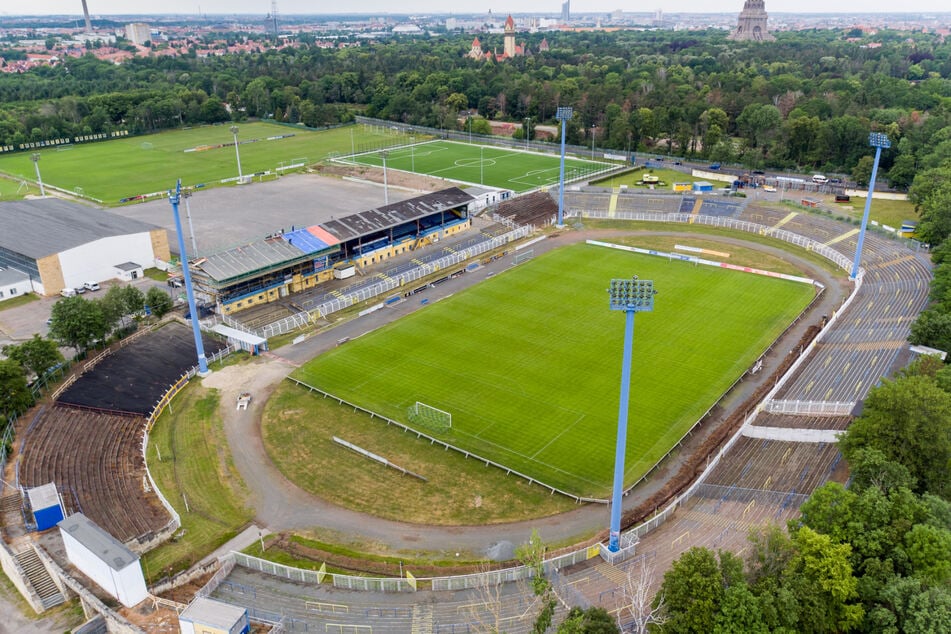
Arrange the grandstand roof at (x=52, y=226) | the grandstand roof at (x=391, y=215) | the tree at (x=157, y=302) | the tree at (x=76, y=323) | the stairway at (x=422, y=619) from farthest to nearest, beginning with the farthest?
the grandstand roof at (x=391, y=215), the grandstand roof at (x=52, y=226), the tree at (x=157, y=302), the tree at (x=76, y=323), the stairway at (x=422, y=619)

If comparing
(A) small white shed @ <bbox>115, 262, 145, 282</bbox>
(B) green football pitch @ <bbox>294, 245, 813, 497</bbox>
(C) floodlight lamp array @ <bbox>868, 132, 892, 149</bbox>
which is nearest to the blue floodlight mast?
(B) green football pitch @ <bbox>294, 245, 813, 497</bbox>

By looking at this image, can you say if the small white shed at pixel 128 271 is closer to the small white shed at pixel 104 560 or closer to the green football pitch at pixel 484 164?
the small white shed at pixel 104 560

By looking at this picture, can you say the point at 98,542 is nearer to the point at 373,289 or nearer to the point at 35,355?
the point at 35,355

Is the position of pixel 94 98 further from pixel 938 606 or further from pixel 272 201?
pixel 938 606

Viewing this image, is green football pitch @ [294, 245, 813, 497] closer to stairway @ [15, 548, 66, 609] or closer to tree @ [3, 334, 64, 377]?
stairway @ [15, 548, 66, 609]

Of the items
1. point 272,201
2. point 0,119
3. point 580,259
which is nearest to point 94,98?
point 0,119

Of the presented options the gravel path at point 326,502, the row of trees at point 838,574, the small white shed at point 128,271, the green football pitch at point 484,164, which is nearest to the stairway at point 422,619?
the gravel path at point 326,502
